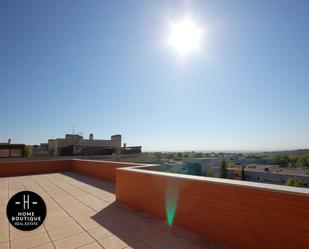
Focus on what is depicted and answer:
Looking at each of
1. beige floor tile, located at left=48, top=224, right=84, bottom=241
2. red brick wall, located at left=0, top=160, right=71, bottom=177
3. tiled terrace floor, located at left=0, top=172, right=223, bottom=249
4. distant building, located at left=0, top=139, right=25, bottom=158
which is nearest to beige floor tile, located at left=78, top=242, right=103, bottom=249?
tiled terrace floor, located at left=0, top=172, right=223, bottom=249

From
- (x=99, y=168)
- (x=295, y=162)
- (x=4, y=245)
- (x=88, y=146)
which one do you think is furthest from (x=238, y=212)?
(x=295, y=162)

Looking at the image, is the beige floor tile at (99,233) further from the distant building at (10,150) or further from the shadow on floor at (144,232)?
the distant building at (10,150)

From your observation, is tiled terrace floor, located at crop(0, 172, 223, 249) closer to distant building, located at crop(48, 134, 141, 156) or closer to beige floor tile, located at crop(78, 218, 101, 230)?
beige floor tile, located at crop(78, 218, 101, 230)

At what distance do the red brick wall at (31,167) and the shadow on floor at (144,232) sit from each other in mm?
7918

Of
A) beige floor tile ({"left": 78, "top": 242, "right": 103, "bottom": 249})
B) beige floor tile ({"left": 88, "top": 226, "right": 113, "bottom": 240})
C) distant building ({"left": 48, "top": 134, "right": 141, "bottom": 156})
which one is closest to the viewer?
beige floor tile ({"left": 78, "top": 242, "right": 103, "bottom": 249})

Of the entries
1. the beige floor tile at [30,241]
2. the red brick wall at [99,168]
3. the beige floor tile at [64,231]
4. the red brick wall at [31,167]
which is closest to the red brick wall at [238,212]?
the beige floor tile at [64,231]

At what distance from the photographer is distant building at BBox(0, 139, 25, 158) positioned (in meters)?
16.1

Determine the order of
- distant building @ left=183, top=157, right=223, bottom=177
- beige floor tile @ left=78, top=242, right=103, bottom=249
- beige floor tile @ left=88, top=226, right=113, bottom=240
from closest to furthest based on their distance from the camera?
beige floor tile @ left=78, top=242, right=103, bottom=249 → beige floor tile @ left=88, top=226, right=113, bottom=240 → distant building @ left=183, top=157, right=223, bottom=177

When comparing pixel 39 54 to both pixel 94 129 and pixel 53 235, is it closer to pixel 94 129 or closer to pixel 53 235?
pixel 53 235

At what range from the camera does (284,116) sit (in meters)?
13.6

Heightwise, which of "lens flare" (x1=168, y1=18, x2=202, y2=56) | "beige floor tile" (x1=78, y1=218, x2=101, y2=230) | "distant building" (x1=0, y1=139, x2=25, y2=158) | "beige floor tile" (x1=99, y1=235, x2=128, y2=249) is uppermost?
"lens flare" (x1=168, y1=18, x2=202, y2=56)

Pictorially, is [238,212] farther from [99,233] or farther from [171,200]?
→ [99,233]

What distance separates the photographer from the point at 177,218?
9.55 ft

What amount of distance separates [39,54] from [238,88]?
9.85 metres
